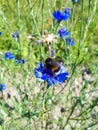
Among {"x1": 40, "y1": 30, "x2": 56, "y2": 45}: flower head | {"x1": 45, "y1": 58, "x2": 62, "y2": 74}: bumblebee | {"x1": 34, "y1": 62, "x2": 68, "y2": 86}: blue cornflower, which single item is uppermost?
{"x1": 40, "y1": 30, "x2": 56, "y2": 45}: flower head

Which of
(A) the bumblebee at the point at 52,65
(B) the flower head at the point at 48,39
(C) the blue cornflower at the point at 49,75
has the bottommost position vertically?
(C) the blue cornflower at the point at 49,75

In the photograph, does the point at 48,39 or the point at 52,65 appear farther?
the point at 48,39

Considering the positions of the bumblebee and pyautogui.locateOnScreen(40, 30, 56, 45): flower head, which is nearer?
the bumblebee

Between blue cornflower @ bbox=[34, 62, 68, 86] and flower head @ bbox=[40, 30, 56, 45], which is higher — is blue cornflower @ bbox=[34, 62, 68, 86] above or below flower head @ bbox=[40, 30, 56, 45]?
below

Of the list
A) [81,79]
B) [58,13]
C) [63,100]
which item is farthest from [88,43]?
[58,13]

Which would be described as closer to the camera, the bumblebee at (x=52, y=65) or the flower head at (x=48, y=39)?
the bumblebee at (x=52, y=65)

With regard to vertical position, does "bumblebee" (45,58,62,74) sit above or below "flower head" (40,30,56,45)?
below

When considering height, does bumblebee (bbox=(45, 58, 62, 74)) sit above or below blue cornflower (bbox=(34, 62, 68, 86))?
above

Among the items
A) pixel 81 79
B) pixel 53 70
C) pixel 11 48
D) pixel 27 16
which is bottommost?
pixel 81 79

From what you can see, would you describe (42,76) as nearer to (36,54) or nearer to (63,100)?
(63,100)

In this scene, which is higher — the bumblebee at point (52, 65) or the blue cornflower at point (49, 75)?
the bumblebee at point (52, 65)

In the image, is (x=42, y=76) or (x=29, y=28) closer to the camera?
(x=42, y=76)
